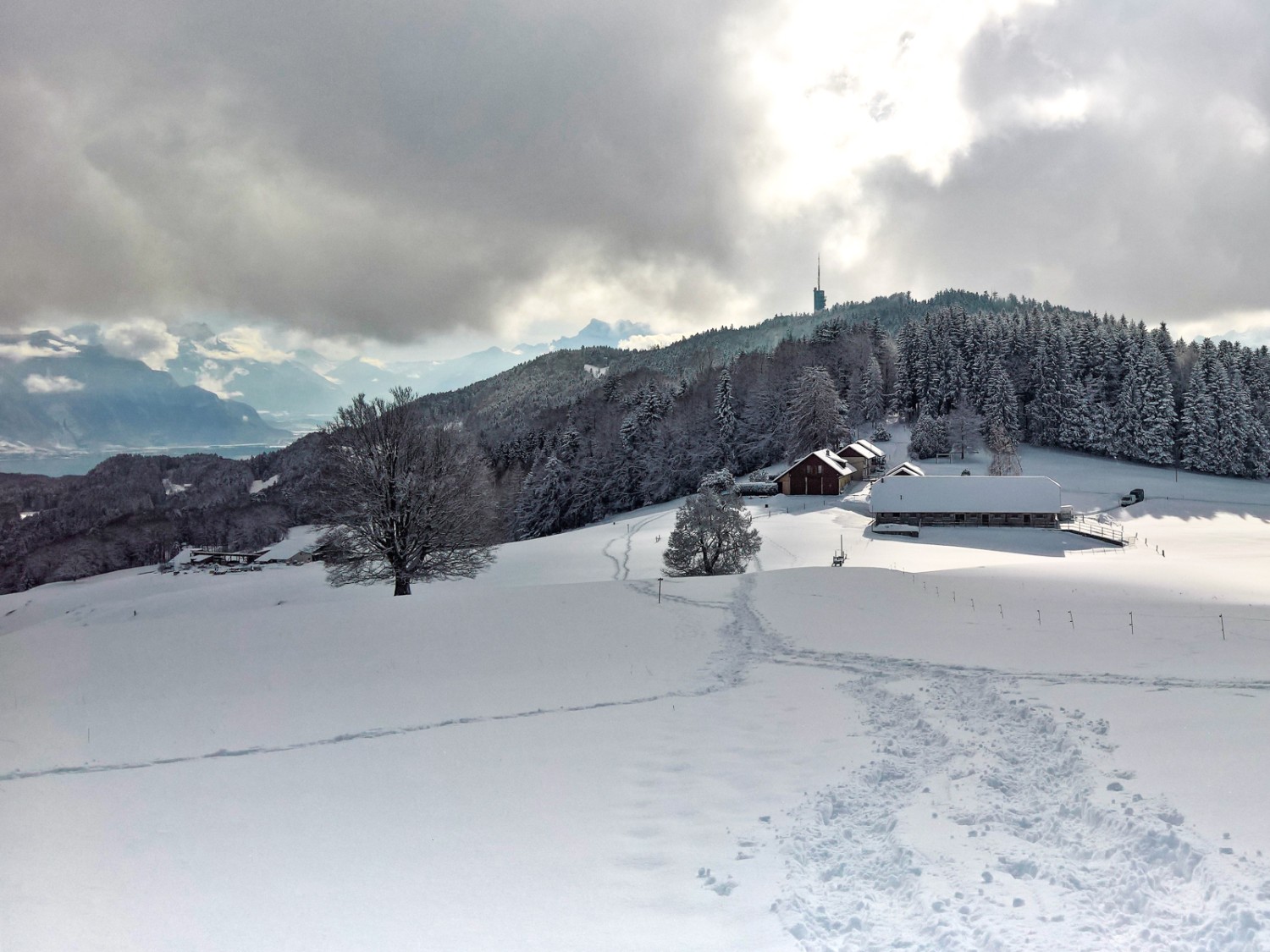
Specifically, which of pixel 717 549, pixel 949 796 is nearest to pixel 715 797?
pixel 949 796

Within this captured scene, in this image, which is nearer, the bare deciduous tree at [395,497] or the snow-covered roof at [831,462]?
the bare deciduous tree at [395,497]

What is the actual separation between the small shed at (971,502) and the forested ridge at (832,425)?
18943mm

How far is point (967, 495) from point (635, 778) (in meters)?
53.5

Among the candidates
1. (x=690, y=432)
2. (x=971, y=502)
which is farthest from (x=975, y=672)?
(x=690, y=432)

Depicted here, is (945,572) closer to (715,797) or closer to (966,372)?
(715,797)

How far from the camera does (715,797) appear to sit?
9.06m

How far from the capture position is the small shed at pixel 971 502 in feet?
172

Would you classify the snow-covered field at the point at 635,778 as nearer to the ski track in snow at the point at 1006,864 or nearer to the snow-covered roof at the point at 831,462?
the ski track in snow at the point at 1006,864

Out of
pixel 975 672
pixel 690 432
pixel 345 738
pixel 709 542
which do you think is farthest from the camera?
pixel 690 432

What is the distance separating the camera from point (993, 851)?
291 inches

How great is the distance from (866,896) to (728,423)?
84494 mm

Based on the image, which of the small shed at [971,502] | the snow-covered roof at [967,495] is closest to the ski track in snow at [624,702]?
the small shed at [971,502]

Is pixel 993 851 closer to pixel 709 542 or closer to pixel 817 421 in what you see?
pixel 709 542

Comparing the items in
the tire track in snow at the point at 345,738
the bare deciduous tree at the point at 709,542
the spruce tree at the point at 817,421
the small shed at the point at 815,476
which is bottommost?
the tire track in snow at the point at 345,738
